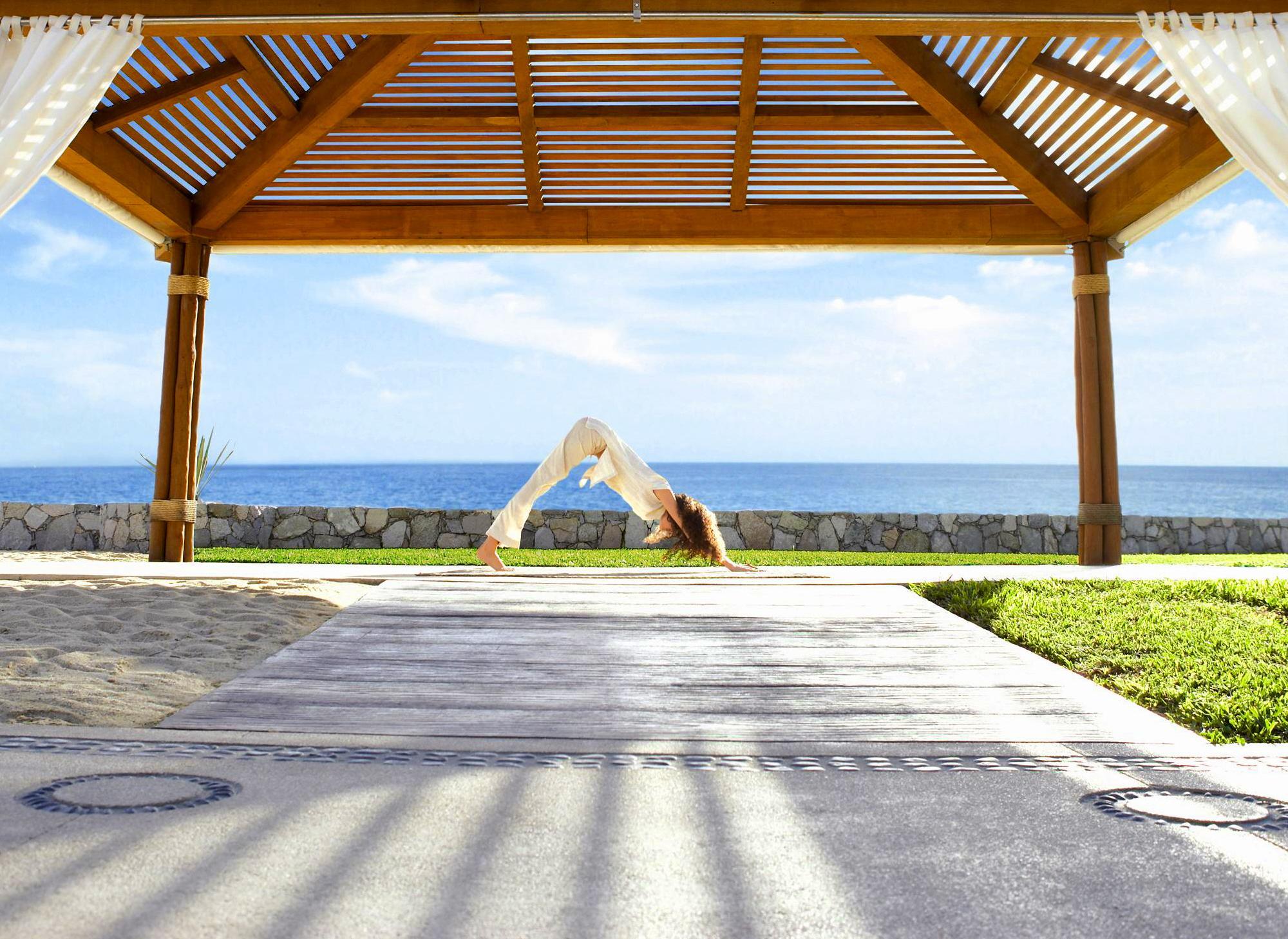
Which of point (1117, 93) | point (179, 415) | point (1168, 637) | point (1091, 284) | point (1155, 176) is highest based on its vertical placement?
point (1117, 93)

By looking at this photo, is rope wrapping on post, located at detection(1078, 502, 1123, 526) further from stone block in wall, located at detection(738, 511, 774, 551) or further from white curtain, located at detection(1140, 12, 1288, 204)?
stone block in wall, located at detection(738, 511, 774, 551)

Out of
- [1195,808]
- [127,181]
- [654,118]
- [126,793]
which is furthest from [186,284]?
[1195,808]

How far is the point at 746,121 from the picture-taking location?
5758 millimetres

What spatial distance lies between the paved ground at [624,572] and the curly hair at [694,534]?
119 mm

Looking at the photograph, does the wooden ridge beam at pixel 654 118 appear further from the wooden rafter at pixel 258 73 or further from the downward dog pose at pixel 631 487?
the downward dog pose at pixel 631 487

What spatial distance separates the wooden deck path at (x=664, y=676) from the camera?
7.79ft

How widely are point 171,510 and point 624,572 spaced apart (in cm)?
302

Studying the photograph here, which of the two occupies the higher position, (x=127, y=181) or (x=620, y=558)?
(x=127, y=181)

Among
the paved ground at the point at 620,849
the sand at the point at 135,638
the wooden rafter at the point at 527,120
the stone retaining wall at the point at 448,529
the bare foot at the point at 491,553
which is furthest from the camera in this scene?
the stone retaining wall at the point at 448,529

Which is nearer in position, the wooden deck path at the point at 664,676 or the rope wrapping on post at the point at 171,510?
the wooden deck path at the point at 664,676

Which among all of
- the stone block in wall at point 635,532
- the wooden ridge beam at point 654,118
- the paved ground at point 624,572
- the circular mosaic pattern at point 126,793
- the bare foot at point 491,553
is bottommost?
the circular mosaic pattern at point 126,793

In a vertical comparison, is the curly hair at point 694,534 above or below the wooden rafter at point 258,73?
below

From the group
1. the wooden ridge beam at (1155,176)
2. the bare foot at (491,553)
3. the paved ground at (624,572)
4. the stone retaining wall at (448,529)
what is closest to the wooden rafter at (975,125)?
the wooden ridge beam at (1155,176)

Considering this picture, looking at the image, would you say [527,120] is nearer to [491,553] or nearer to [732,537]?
[491,553]
